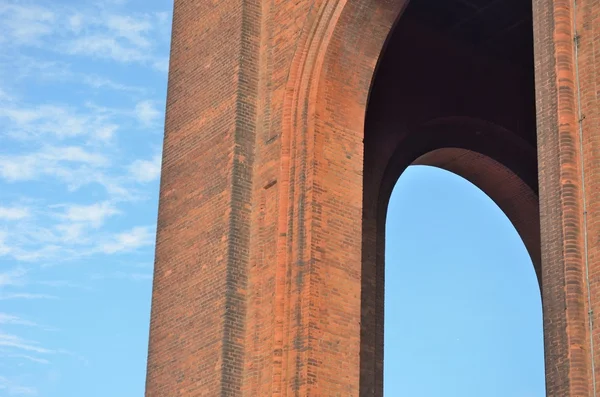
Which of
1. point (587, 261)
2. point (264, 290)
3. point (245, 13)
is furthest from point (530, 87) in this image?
point (587, 261)

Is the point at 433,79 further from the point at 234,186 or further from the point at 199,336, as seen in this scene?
the point at 199,336

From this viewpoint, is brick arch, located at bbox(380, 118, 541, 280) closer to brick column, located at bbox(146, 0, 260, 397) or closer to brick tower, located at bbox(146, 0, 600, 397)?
brick tower, located at bbox(146, 0, 600, 397)

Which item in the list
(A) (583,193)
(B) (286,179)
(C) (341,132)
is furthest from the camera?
(C) (341,132)

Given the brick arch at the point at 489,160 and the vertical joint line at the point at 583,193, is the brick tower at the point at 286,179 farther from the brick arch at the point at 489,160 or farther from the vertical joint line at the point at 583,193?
the brick arch at the point at 489,160

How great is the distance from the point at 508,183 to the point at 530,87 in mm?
1626

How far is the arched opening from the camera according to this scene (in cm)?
1669

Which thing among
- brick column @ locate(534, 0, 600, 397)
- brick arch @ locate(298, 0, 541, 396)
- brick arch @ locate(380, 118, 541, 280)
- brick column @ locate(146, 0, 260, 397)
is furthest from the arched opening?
brick column @ locate(534, 0, 600, 397)

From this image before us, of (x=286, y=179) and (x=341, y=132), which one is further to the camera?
(x=341, y=132)

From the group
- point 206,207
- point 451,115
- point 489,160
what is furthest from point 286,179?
point 489,160

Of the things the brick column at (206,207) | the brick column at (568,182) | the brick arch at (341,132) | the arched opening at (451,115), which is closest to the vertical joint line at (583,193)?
the brick column at (568,182)

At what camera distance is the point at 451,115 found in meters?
18.4

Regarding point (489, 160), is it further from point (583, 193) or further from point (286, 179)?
point (583, 193)

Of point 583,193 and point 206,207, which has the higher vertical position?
point 206,207

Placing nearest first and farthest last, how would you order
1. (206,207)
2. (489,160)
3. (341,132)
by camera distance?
(341,132)
(206,207)
(489,160)
